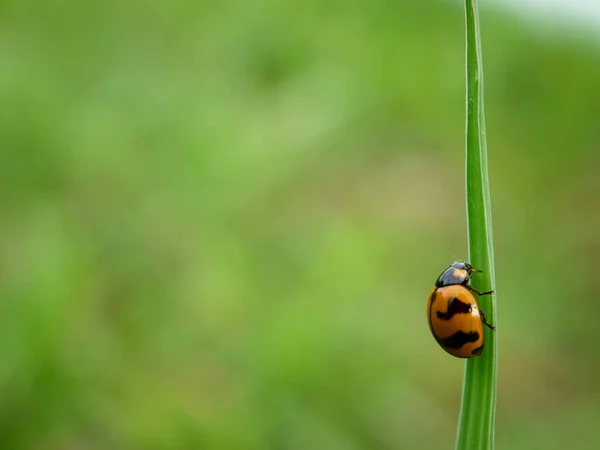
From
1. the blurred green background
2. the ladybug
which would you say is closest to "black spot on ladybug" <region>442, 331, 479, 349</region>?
the ladybug

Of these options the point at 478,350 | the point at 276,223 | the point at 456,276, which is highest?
the point at 276,223

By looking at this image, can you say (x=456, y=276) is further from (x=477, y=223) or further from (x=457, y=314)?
(x=477, y=223)

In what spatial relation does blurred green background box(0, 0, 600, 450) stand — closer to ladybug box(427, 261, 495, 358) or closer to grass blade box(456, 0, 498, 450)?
ladybug box(427, 261, 495, 358)

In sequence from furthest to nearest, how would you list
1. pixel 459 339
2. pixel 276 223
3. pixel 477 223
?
1. pixel 276 223
2. pixel 459 339
3. pixel 477 223

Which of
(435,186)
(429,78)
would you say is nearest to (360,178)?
(435,186)

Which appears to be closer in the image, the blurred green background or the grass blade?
the grass blade

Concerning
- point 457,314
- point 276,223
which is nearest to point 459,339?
point 457,314
